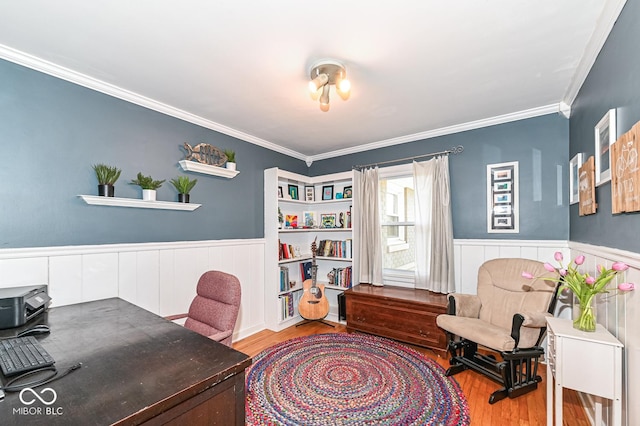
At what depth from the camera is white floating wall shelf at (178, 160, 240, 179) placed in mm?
2691

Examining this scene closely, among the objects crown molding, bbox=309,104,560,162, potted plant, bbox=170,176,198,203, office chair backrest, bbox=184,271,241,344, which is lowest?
office chair backrest, bbox=184,271,241,344

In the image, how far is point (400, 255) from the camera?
12.0 feet

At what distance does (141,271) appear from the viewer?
2.40 metres

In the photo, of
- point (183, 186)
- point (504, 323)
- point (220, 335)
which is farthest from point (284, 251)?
point (504, 323)

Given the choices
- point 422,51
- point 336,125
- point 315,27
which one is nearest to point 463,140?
point 336,125

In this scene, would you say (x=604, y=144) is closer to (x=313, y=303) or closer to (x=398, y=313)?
(x=398, y=313)

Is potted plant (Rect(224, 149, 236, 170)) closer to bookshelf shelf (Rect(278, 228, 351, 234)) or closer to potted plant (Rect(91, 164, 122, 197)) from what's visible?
bookshelf shelf (Rect(278, 228, 351, 234))

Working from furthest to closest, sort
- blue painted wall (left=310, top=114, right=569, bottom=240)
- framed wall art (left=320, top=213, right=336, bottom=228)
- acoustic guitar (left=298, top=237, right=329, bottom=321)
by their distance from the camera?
framed wall art (left=320, top=213, right=336, bottom=228), acoustic guitar (left=298, top=237, right=329, bottom=321), blue painted wall (left=310, top=114, right=569, bottom=240)

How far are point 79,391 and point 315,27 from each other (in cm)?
193

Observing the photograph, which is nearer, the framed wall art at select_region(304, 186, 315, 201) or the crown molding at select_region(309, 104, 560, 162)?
the crown molding at select_region(309, 104, 560, 162)

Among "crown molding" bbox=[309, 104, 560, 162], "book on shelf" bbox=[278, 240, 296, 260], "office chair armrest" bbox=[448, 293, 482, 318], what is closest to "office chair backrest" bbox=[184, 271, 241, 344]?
"book on shelf" bbox=[278, 240, 296, 260]

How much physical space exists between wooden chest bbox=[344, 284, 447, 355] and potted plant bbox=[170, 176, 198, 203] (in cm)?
207

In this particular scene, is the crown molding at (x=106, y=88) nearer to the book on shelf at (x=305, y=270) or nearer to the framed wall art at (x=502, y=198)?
the book on shelf at (x=305, y=270)

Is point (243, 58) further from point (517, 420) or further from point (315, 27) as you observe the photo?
point (517, 420)
